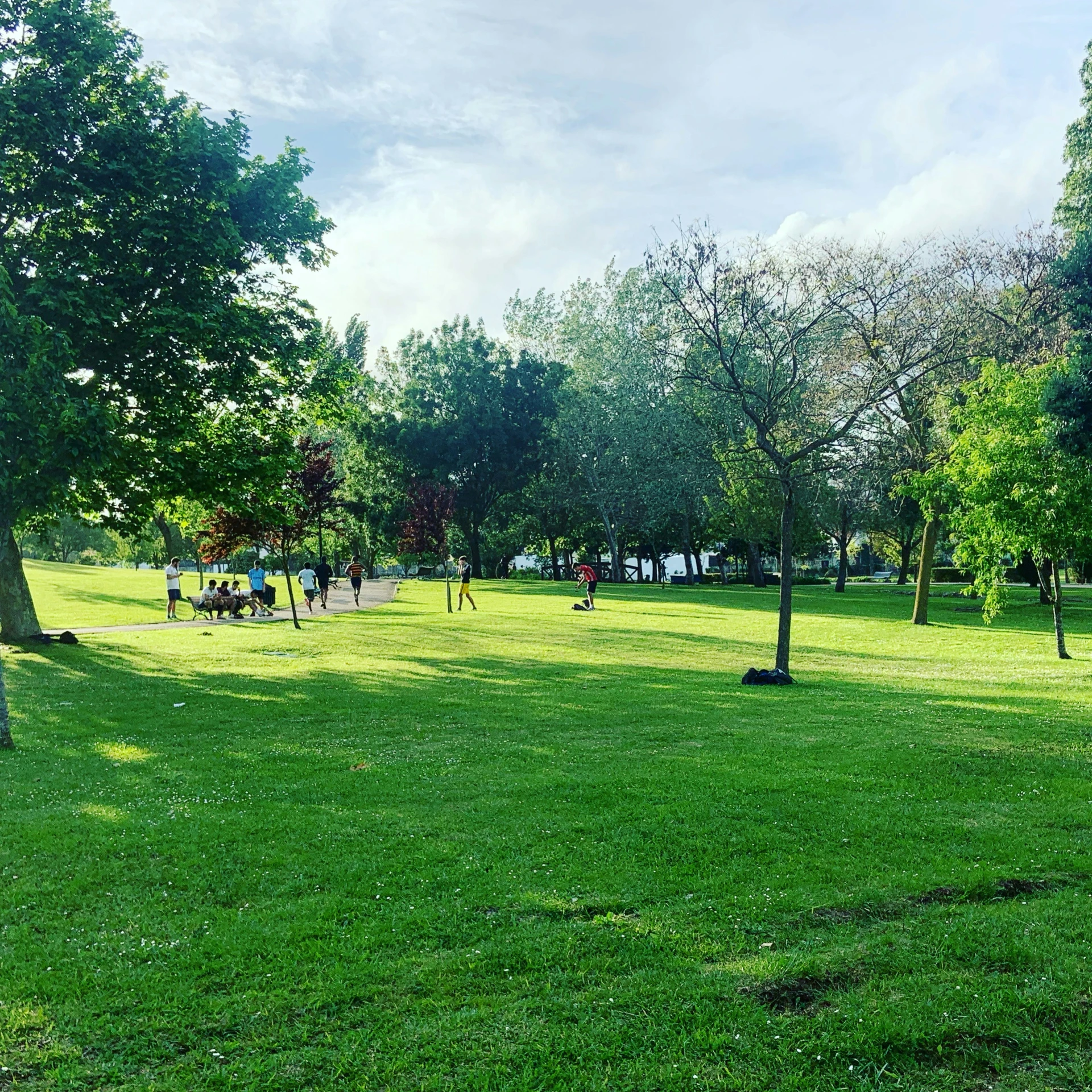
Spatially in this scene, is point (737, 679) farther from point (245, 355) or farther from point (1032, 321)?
point (1032, 321)

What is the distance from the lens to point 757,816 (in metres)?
7.14

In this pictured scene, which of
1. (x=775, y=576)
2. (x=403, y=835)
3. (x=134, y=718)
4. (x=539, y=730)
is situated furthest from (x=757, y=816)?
(x=775, y=576)

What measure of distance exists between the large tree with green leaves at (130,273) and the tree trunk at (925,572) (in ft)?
70.6

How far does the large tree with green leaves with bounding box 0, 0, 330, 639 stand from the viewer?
547 inches

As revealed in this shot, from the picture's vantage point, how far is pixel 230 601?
1228 inches

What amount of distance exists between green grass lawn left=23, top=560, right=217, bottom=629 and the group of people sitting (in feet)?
4.88

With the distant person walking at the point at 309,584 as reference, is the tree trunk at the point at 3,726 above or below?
below

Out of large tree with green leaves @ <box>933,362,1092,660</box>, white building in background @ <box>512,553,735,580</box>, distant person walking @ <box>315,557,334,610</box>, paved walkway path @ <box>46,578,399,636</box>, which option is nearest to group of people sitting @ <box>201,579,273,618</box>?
paved walkway path @ <box>46,578,399,636</box>

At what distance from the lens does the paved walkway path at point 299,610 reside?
27.0 meters

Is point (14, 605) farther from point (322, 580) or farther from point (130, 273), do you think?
point (322, 580)

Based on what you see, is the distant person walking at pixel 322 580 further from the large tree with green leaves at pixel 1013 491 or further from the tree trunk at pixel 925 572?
the large tree with green leaves at pixel 1013 491

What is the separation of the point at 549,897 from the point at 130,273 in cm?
1489

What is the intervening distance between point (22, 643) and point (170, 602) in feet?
29.6

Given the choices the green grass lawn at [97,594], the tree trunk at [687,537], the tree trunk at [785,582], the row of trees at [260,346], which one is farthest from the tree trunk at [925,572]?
the green grass lawn at [97,594]
